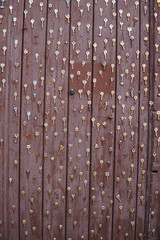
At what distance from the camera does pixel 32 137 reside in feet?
5.16

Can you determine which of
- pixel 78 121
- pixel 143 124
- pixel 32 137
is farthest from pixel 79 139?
pixel 143 124

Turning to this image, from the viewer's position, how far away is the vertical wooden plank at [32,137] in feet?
5.16

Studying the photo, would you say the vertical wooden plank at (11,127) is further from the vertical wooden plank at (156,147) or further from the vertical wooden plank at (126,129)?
the vertical wooden plank at (156,147)

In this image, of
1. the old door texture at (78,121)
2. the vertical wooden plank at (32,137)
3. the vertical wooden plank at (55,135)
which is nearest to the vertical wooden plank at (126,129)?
the old door texture at (78,121)

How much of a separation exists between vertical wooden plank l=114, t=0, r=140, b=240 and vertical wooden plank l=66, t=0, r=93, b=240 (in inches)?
7.1

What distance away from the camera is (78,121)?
1.59 metres

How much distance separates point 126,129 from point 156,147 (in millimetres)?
209

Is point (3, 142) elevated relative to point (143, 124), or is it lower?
lower

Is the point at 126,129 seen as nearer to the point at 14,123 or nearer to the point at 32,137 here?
the point at 32,137

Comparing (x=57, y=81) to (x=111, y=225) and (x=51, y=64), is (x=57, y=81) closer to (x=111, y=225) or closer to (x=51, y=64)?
(x=51, y=64)

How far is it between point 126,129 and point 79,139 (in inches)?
11.3

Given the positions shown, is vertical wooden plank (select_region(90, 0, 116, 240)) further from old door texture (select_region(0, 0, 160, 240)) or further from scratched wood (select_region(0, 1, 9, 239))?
scratched wood (select_region(0, 1, 9, 239))

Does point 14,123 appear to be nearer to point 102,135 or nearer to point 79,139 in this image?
point 79,139

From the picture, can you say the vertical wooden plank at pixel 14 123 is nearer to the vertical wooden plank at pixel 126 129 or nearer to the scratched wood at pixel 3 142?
the scratched wood at pixel 3 142
